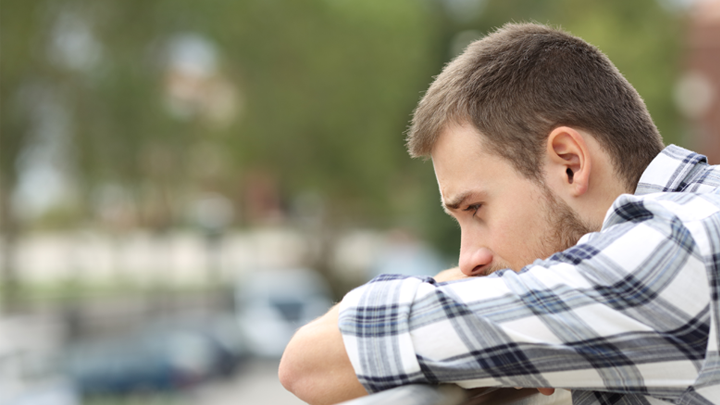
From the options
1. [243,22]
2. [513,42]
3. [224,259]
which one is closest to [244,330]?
[243,22]

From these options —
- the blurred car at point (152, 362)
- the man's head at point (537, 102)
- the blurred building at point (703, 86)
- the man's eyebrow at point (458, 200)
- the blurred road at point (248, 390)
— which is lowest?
the blurred road at point (248, 390)

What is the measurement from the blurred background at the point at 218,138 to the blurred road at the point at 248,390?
0.06 metres

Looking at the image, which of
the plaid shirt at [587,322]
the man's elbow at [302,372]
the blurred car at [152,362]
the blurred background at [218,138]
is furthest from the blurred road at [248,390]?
the plaid shirt at [587,322]

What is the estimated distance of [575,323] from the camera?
125cm

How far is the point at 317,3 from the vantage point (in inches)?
762

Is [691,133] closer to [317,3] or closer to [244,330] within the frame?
[317,3]

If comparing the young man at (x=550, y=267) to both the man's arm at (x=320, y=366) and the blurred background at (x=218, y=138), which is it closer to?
the man's arm at (x=320, y=366)

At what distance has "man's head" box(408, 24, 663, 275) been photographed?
1635 mm

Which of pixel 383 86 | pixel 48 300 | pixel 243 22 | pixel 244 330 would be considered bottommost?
pixel 244 330

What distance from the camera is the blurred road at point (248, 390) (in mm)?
15430

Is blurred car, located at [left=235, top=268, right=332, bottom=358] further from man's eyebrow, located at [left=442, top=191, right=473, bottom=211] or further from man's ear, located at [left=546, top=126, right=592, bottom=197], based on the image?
man's ear, located at [left=546, top=126, right=592, bottom=197]

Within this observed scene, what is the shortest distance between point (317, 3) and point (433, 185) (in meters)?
6.23

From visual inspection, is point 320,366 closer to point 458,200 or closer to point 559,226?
point 458,200

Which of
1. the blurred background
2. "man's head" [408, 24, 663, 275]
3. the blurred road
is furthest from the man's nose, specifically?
the blurred road
